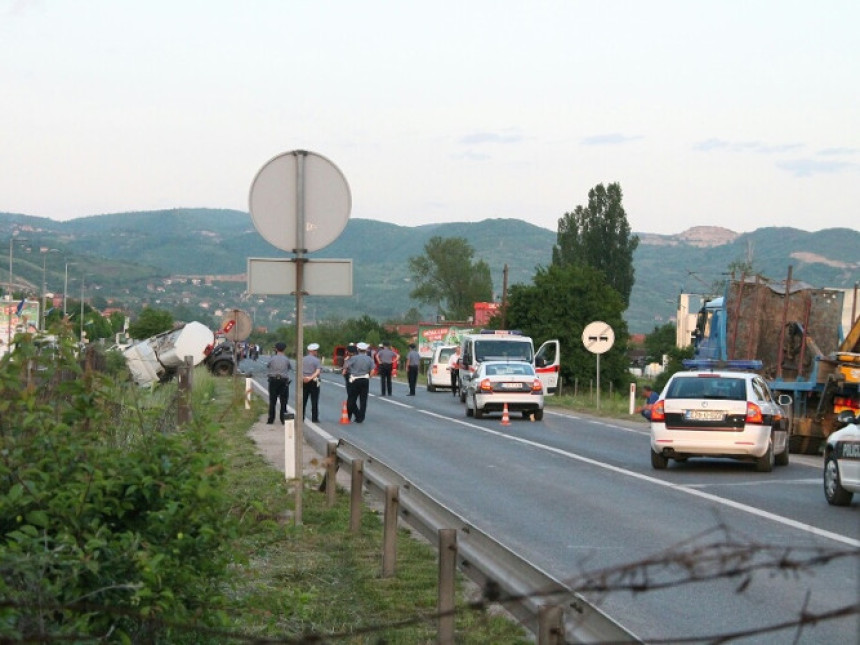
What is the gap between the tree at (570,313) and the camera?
2758 inches

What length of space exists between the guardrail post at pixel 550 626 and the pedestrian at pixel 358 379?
2715 cm

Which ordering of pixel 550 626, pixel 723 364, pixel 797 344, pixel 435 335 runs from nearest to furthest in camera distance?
pixel 550 626 → pixel 797 344 → pixel 723 364 → pixel 435 335

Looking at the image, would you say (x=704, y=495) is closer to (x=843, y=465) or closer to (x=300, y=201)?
(x=843, y=465)

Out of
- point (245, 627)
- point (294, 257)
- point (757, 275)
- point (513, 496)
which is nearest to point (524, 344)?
point (757, 275)

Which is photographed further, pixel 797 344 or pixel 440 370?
pixel 440 370

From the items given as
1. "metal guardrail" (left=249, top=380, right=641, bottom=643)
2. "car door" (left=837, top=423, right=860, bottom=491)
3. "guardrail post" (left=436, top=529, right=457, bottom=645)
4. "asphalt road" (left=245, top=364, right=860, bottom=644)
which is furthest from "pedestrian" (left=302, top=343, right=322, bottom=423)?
"guardrail post" (left=436, top=529, right=457, bottom=645)

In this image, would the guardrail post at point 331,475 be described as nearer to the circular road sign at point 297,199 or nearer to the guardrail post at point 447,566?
the circular road sign at point 297,199

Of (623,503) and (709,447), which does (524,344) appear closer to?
(709,447)

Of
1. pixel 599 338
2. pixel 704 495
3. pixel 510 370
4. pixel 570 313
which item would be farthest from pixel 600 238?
pixel 704 495

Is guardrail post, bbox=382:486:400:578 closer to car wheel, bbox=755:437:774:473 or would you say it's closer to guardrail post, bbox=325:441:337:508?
guardrail post, bbox=325:441:337:508

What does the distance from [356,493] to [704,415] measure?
9.46m

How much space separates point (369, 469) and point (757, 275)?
795 inches

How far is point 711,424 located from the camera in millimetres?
20781

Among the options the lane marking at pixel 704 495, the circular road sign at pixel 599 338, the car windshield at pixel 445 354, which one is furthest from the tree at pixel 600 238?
the lane marking at pixel 704 495
